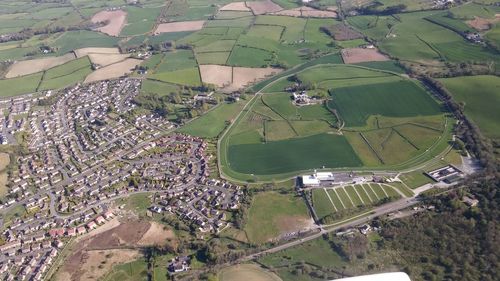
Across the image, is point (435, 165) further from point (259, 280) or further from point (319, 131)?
point (259, 280)

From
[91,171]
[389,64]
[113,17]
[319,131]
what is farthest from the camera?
[113,17]

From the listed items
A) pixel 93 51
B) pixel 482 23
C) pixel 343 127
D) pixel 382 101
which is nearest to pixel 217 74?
pixel 343 127

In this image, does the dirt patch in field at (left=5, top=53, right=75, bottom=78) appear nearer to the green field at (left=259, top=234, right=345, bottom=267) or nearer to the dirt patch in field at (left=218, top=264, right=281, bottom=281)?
the dirt patch in field at (left=218, top=264, right=281, bottom=281)

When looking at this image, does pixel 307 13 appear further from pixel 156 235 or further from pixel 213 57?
pixel 156 235

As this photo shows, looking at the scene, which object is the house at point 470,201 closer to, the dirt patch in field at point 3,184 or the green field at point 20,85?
the dirt patch in field at point 3,184

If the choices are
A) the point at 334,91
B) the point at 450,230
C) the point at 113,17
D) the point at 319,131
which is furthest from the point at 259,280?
the point at 113,17

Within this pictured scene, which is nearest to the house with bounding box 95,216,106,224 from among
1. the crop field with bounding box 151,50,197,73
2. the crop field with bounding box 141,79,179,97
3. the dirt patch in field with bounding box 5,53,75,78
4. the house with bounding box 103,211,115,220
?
the house with bounding box 103,211,115,220
